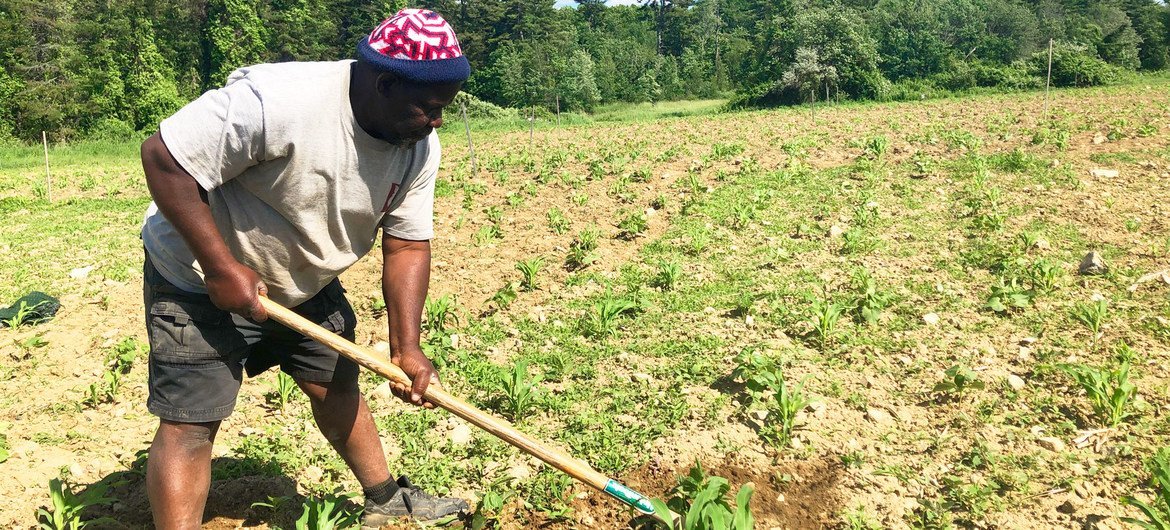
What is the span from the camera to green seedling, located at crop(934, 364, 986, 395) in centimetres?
390

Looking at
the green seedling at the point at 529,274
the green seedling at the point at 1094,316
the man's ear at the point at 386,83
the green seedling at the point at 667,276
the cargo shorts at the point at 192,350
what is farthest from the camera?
the green seedling at the point at 529,274

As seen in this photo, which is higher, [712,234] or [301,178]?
[301,178]

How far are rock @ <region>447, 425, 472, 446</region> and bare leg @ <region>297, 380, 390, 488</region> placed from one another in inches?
33.3

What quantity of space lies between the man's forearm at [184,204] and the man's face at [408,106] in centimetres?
52

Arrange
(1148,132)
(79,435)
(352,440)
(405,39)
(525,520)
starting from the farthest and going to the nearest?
(1148,132), (79,435), (525,520), (352,440), (405,39)

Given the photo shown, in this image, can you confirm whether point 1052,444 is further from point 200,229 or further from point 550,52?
point 550,52

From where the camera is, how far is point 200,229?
2.13 metres

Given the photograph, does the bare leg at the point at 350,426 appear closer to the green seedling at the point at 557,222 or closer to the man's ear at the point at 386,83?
the man's ear at the point at 386,83

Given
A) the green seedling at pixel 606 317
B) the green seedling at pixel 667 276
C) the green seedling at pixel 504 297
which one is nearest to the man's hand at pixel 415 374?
the green seedling at pixel 606 317

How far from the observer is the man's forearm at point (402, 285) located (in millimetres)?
2703

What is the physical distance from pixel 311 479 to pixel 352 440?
2.78ft

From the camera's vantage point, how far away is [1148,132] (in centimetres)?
1107

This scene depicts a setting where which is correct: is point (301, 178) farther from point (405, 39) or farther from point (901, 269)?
point (901, 269)

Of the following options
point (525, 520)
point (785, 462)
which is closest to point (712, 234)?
point (785, 462)
